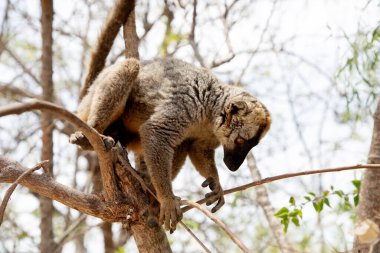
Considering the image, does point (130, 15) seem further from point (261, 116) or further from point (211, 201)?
point (211, 201)

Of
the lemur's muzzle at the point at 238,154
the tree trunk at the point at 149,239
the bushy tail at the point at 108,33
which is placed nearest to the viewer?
the tree trunk at the point at 149,239

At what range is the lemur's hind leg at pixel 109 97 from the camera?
4.72 m

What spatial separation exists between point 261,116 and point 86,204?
6.77 feet

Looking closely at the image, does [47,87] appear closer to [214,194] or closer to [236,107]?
[236,107]

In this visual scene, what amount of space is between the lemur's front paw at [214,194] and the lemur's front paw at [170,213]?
0.52 meters

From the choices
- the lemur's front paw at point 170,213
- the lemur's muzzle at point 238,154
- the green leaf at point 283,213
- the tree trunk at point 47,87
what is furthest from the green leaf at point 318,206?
the tree trunk at point 47,87

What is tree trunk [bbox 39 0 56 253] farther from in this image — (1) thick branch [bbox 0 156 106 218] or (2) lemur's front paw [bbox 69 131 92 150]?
(1) thick branch [bbox 0 156 106 218]

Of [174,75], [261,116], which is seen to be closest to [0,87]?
[174,75]

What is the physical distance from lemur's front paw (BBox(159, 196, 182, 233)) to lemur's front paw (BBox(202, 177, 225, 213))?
20.6 inches

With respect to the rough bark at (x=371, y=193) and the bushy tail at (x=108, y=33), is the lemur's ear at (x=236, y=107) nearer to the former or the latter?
the rough bark at (x=371, y=193)

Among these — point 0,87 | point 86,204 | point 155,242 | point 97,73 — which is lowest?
point 155,242

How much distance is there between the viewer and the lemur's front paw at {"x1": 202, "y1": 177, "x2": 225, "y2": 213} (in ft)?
16.1

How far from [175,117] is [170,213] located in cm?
99

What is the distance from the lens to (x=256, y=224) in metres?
11.7
